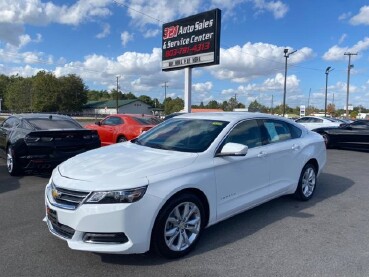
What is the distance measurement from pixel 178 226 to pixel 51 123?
581 cm

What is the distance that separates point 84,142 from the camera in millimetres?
8164

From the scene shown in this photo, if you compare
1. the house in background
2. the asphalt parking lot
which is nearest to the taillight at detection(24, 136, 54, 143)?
the asphalt parking lot

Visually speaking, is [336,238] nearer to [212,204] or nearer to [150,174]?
[212,204]

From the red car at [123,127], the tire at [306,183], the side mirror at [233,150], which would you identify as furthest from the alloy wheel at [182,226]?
the red car at [123,127]

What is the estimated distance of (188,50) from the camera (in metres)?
18.1

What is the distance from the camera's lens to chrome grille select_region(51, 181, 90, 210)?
348 cm

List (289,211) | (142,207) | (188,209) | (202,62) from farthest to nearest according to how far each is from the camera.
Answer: (202,62), (289,211), (188,209), (142,207)

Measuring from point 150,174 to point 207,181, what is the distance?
0.78 metres

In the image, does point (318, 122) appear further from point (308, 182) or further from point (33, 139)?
point (33, 139)

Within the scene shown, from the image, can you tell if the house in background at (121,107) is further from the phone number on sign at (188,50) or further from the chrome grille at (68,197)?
Answer: the chrome grille at (68,197)

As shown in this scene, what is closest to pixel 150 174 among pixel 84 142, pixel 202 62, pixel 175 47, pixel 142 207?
pixel 142 207

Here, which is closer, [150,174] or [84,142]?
[150,174]

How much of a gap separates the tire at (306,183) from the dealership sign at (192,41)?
11.5 meters

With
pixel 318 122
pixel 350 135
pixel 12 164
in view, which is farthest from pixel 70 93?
pixel 12 164
